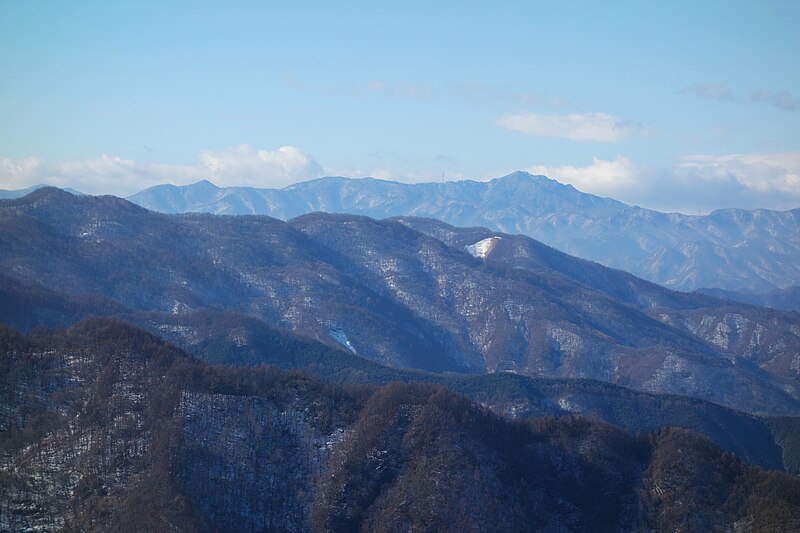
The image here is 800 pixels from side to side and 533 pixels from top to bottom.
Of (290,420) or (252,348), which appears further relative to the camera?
(252,348)

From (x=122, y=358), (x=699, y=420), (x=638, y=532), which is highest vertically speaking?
(x=122, y=358)

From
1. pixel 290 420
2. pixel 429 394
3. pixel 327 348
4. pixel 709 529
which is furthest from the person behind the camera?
pixel 327 348

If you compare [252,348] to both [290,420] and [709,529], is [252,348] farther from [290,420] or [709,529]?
[709,529]

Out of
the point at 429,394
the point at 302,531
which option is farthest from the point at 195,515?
the point at 429,394

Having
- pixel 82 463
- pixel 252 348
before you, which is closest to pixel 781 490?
pixel 82 463

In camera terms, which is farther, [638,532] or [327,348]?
[327,348]

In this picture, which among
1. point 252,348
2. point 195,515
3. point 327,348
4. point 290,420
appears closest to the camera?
point 195,515

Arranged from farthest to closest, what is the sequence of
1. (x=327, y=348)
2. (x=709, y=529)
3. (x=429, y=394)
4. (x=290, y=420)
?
(x=327, y=348), (x=429, y=394), (x=290, y=420), (x=709, y=529)

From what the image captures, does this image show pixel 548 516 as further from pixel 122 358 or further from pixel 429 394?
pixel 122 358

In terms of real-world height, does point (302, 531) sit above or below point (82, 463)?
below
